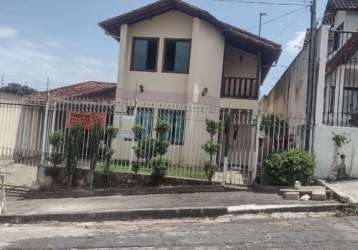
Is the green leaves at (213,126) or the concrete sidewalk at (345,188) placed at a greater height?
the green leaves at (213,126)

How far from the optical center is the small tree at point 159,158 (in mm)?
13195

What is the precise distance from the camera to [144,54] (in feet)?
63.2

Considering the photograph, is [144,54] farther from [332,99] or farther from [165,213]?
[165,213]

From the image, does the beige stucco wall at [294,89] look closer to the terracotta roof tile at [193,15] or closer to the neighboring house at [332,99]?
the neighboring house at [332,99]

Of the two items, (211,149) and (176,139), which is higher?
(176,139)

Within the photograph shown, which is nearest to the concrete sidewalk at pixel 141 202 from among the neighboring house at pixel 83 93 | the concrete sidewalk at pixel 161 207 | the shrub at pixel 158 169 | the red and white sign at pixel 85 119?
the concrete sidewalk at pixel 161 207

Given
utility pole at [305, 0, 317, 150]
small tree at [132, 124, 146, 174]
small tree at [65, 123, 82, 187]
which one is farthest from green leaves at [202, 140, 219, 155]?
small tree at [65, 123, 82, 187]

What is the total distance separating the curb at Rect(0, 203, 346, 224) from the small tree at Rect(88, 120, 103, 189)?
310 cm

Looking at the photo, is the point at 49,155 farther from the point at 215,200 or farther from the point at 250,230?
the point at 250,230

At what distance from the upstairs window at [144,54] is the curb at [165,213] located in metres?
9.64

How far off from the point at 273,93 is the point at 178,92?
1547 centimetres

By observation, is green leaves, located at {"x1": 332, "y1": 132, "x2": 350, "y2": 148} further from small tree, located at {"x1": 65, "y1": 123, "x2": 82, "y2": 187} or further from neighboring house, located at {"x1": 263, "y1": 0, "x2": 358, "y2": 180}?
small tree, located at {"x1": 65, "y1": 123, "x2": 82, "y2": 187}

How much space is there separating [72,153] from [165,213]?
4491 mm

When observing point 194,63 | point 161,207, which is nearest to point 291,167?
point 161,207
